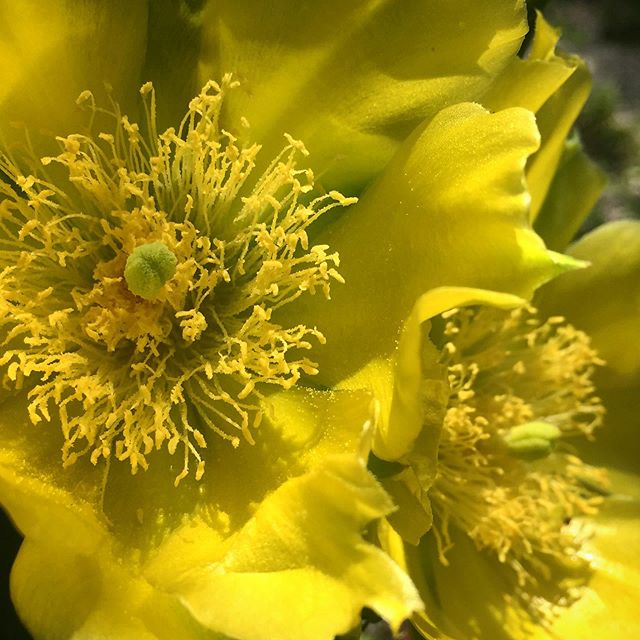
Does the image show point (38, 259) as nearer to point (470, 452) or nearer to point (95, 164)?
point (95, 164)

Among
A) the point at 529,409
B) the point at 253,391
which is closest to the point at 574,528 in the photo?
the point at 529,409

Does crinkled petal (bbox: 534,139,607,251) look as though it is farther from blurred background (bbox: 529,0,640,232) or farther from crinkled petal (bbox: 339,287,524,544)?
blurred background (bbox: 529,0,640,232)

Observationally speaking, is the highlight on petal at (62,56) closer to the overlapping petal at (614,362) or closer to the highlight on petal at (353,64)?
the highlight on petal at (353,64)

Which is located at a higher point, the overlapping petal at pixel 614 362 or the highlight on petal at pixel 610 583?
the overlapping petal at pixel 614 362

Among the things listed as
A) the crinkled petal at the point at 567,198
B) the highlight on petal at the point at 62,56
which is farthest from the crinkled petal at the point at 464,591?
the highlight on petal at the point at 62,56

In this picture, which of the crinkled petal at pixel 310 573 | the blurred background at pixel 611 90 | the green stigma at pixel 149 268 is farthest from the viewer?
the blurred background at pixel 611 90

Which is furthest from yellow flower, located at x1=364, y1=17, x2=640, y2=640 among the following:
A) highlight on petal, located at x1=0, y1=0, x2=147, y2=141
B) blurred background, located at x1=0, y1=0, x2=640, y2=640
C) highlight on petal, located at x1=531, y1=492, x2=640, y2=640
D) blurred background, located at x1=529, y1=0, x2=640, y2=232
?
blurred background, located at x1=529, y1=0, x2=640, y2=232

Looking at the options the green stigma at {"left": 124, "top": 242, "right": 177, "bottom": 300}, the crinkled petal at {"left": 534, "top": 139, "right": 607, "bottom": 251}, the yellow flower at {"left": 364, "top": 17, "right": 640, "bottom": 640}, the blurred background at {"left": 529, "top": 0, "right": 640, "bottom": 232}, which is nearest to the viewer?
the green stigma at {"left": 124, "top": 242, "right": 177, "bottom": 300}
